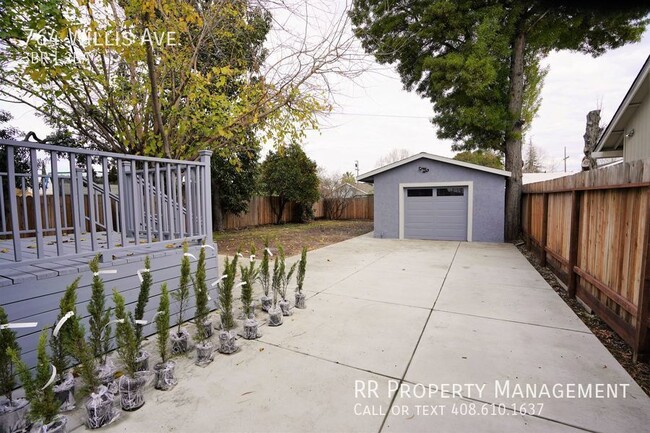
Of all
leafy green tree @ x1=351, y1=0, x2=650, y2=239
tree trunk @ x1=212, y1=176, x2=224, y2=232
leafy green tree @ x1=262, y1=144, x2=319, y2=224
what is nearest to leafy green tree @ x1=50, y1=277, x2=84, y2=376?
leafy green tree @ x1=351, y1=0, x2=650, y2=239

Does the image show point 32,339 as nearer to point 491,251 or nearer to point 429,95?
point 491,251

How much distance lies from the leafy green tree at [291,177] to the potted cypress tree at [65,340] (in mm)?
13899

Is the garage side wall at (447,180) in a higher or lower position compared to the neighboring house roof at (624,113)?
lower

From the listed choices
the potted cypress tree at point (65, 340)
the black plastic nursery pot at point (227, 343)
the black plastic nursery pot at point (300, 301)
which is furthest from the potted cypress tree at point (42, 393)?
the black plastic nursery pot at point (300, 301)

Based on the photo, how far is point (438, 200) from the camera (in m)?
9.91

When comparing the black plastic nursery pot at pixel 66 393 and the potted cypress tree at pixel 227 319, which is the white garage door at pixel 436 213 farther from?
the black plastic nursery pot at pixel 66 393

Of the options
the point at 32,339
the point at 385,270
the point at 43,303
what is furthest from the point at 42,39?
the point at 385,270

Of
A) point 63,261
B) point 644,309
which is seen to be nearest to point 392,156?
point 644,309

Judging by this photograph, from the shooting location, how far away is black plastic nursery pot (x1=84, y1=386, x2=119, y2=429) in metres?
1.73

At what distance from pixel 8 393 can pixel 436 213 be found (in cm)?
996

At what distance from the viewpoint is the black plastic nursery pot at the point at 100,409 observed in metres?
1.73

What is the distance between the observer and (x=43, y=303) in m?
2.21

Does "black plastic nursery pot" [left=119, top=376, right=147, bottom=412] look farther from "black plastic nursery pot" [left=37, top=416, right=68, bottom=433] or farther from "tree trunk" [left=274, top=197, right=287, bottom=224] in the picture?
"tree trunk" [left=274, top=197, right=287, bottom=224]

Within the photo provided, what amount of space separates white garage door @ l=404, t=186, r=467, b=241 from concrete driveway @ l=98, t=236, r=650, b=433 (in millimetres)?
5905
